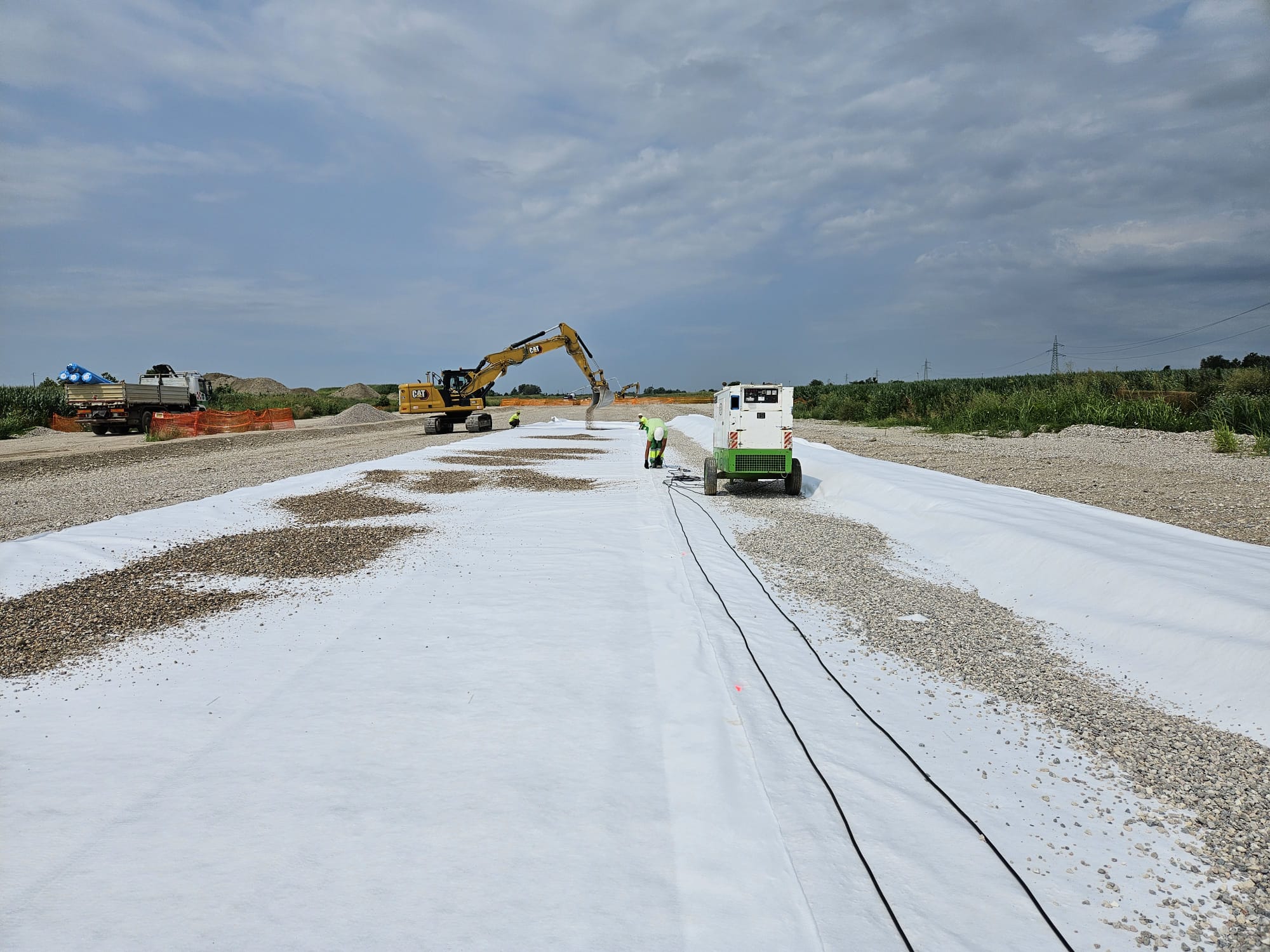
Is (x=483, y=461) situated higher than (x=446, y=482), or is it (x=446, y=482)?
(x=483, y=461)

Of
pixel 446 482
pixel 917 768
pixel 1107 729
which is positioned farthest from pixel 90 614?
pixel 446 482

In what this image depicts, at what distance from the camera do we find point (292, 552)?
25.9 ft

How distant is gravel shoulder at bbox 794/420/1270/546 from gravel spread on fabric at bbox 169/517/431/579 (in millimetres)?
9655

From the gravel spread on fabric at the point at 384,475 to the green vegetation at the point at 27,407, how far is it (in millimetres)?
22807

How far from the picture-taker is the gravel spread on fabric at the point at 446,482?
12797 mm

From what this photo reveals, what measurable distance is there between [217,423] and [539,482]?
24590mm

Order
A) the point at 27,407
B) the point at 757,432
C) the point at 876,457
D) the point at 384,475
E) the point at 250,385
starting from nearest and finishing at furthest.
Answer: the point at 757,432 → the point at 384,475 → the point at 876,457 → the point at 27,407 → the point at 250,385

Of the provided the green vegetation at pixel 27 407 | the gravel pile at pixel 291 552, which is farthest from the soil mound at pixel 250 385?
the gravel pile at pixel 291 552

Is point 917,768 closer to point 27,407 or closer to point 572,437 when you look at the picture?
point 572,437

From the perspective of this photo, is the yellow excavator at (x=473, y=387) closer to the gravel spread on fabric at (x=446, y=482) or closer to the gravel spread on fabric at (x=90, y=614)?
the gravel spread on fabric at (x=446, y=482)

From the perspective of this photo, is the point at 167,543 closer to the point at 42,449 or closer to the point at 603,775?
the point at 603,775

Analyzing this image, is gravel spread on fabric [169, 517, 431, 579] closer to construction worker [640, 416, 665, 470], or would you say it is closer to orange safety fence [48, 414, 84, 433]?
construction worker [640, 416, 665, 470]

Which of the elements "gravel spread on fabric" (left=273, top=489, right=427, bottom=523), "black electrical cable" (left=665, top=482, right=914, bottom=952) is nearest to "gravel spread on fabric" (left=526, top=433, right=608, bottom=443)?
"gravel spread on fabric" (left=273, top=489, right=427, bottom=523)

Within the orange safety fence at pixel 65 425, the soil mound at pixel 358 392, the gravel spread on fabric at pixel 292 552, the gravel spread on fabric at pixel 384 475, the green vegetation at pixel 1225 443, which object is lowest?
the gravel spread on fabric at pixel 292 552
